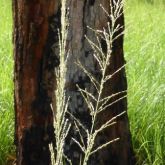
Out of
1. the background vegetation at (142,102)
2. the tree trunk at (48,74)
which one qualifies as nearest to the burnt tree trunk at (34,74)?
the tree trunk at (48,74)

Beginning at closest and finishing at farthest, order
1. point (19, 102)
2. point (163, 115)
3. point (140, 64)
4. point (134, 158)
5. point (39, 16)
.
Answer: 1. point (39, 16)
2. point (19, 102)
3. point (134, 158)
4. point (163, 115)
5. point (140, 64)

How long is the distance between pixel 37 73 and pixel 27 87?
10 cm

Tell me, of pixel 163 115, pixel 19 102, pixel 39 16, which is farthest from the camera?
pixel 163 115

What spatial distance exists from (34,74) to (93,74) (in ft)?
0.95

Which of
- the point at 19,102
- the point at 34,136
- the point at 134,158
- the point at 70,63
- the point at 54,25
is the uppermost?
the point at 54,25

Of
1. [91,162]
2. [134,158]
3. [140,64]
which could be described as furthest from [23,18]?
[140,64]

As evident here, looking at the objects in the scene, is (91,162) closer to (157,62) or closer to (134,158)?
(134,158)

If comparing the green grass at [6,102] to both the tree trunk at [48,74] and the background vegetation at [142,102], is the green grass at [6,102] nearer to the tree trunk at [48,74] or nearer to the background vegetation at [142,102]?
the background vegetation at [142,102]

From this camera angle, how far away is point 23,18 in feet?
8.99

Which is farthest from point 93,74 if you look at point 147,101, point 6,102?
point 6,102

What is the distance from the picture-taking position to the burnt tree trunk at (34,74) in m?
2.70

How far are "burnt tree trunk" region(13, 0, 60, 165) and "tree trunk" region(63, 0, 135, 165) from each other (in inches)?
3.5

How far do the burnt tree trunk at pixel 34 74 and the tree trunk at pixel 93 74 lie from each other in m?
0.09

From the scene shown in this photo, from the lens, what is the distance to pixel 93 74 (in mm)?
2748
